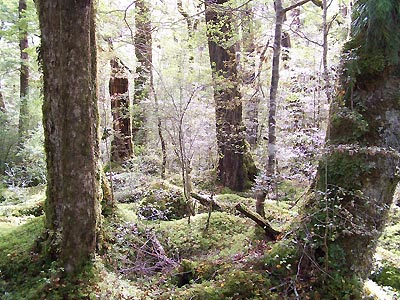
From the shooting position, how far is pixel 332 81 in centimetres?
344

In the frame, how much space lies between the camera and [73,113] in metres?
3.05

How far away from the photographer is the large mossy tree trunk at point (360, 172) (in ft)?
9.93

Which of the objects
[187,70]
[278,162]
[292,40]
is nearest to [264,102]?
[278,162]

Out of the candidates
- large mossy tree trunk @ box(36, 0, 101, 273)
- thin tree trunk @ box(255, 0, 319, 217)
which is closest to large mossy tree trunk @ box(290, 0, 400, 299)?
large mossy tree trunk @ box(36, 0, 101, 273)

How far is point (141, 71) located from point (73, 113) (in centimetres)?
635

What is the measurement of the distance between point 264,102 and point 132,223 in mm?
7091

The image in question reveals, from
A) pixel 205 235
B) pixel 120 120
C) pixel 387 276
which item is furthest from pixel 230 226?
pixel 120 120

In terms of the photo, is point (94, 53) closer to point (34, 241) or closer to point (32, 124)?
point (34, 241)

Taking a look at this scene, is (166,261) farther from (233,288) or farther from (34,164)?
(34,164)

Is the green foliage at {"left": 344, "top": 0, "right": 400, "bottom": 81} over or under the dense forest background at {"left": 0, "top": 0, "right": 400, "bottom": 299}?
Result: over

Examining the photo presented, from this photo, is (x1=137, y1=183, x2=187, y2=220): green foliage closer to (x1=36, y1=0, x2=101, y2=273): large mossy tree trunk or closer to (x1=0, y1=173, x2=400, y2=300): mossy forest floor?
(x1=0, y1=173, x2=400, y2=300): mossy forest floor

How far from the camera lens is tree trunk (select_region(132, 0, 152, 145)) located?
741 centimetres

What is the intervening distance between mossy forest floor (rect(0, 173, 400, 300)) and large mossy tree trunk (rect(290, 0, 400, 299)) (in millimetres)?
282

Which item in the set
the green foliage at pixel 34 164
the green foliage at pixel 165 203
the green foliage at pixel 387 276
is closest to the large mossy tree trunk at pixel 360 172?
the green foliage at pixel 387 276
